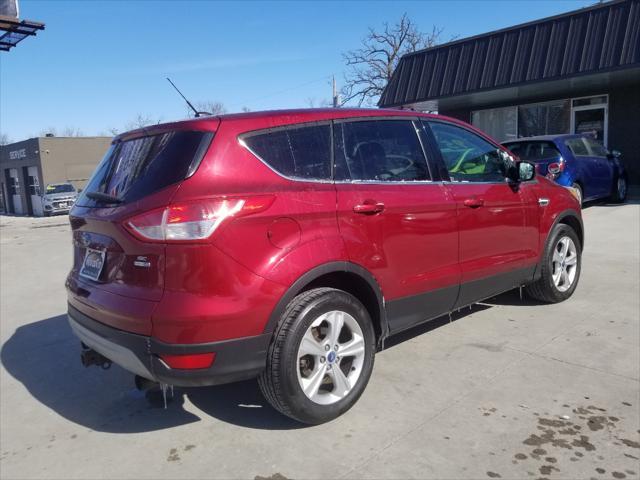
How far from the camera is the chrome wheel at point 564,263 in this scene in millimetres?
5156

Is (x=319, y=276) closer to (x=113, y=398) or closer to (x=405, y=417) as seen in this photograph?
(x=405, y=417)

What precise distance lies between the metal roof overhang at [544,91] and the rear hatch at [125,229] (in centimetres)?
939

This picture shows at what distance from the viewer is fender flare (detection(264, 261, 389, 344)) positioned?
2840 mm

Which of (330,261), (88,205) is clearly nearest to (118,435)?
(88,205)

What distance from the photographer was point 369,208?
3.29 meters

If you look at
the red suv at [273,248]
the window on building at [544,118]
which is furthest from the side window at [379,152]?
the window on building at [544,118]

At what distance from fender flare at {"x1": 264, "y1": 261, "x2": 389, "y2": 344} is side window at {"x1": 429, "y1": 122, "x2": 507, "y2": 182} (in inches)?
47.6

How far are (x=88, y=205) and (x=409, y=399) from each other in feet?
7.77

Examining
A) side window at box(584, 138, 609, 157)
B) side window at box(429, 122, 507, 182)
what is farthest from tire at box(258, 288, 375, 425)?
side window at box(584, 138, 609, 157)

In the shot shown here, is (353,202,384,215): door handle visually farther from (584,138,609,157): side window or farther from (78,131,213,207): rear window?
(584,138,609,157): side window

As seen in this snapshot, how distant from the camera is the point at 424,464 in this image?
2695 millimetres

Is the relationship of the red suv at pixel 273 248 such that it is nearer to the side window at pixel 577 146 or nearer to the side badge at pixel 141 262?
the side badge at pixel 141 262

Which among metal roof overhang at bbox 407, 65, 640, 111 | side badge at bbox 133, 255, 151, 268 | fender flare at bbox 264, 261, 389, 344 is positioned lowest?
fender flare at bbox 264, 261, 389, 344

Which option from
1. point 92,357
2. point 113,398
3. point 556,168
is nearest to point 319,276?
point 92,357
